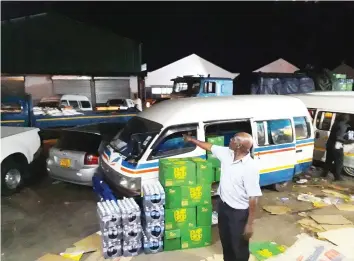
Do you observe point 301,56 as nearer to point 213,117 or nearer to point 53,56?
point 53,56

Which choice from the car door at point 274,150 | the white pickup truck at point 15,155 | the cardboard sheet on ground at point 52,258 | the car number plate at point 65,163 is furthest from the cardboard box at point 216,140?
the white pickup truck at point 15,155

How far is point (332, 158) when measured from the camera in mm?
8328

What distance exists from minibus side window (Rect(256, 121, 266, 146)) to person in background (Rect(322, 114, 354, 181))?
2579 millimetres

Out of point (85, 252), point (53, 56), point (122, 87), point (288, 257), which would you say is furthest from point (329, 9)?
point (85, 252)

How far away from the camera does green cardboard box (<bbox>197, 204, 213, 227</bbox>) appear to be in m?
4.92

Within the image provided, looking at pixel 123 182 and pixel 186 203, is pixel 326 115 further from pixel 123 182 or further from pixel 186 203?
pixel 123 182

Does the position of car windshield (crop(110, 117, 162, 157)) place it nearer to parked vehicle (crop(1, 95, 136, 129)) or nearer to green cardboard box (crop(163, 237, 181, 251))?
green cardboard box (crop(163, 237, 181, 251))

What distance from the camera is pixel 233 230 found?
12.3ft

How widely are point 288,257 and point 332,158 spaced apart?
176 inches

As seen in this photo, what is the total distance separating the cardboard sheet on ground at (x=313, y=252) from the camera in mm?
4734

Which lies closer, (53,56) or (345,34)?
(53,56)

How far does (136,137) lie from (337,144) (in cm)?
533

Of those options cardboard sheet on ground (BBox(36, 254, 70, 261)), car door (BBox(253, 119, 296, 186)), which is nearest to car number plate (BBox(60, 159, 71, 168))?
cardboard sheet on ground (BBox(36, 254, 70, 261))

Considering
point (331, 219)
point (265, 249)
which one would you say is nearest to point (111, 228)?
point (265, 249)
